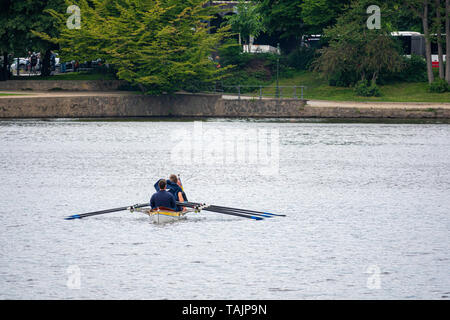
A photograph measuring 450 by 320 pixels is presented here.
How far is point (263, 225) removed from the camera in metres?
25.3

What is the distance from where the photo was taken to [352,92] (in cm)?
6794

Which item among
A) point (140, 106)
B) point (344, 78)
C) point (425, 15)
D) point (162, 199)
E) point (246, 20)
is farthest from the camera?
point (246, 20)

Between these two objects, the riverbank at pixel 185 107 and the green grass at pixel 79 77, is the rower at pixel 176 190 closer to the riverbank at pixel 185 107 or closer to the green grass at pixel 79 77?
the riverbank at pixel 185 107

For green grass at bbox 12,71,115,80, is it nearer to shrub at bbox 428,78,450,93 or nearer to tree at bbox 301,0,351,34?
tree at bbox 301,0,351,34

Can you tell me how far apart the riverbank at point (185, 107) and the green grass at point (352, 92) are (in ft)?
7.62

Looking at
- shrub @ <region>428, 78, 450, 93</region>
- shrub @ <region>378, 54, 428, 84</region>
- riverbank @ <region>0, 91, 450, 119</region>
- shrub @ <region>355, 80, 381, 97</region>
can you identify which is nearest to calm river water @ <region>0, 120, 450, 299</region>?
riverbank @ <region>0, 91, 450, 119</region>

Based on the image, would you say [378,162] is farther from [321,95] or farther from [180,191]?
[321,95]

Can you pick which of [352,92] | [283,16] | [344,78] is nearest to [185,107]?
[352,92]

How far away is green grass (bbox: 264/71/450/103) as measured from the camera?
64.1 metres

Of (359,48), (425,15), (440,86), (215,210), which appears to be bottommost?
(215,210)

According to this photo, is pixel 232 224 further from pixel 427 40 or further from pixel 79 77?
pixel 79 77

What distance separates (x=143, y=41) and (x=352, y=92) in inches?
721

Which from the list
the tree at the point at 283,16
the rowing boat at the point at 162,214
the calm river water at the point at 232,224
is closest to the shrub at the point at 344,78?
the tree at the point at 283,16

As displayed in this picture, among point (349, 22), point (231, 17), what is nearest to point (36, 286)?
point (349, 22)
